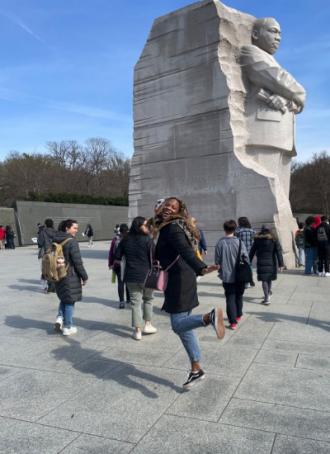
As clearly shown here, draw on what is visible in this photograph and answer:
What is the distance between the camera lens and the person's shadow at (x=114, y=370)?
3.83 m

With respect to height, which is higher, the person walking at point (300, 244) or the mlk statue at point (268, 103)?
the mlk statue at point (268, 103)

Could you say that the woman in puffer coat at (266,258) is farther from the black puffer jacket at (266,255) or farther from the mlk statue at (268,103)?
the mlk statue at (268,103)

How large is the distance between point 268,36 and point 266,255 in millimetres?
9148

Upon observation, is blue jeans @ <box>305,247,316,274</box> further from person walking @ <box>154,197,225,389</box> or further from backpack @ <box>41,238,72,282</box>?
person walking @ <box>154,197,225,389</box>

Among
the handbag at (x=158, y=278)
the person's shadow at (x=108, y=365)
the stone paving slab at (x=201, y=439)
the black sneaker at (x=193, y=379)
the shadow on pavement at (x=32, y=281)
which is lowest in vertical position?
the shadow on pavement at (x=32, y=281)

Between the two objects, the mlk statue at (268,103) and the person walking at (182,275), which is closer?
the person walking at (182,275)

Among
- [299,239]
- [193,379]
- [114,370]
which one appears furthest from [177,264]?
[299,239]

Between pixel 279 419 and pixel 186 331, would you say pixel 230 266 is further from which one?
pixel 279 419

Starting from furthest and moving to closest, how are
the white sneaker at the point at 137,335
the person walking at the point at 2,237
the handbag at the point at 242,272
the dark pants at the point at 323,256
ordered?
1. the person walking at the point at 2,237
2. the dark pants at the point at 323,256
3. the handbag at the point at 242,272
4. the white sneaker at the point at 137,335

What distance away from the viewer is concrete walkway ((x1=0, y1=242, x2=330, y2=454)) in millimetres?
2857

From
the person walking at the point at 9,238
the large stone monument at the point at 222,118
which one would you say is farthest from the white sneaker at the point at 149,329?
the person walking at the point at 9,238

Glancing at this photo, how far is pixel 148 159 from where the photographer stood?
14406 millimetres

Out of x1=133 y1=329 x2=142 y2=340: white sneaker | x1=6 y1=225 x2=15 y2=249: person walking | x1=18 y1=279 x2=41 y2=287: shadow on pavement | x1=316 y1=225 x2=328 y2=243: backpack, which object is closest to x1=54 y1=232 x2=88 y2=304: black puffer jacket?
x1=133 y1=329 x2=142 y2=340: white sneaker

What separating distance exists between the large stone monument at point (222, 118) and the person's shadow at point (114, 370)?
813cm
